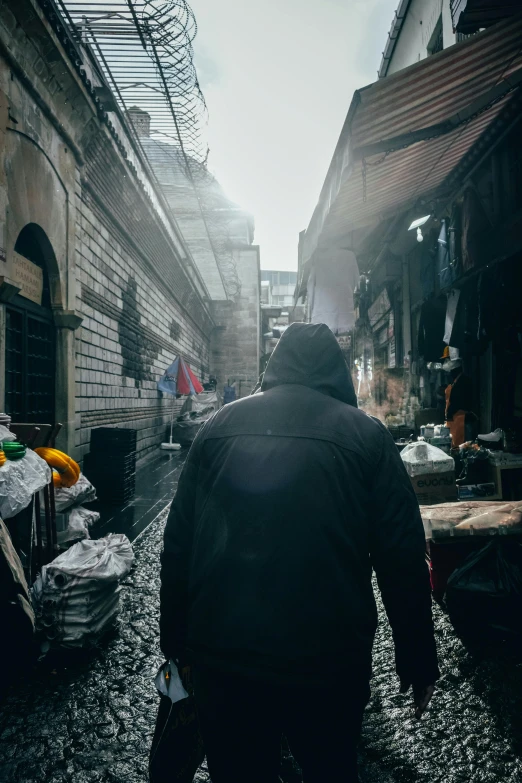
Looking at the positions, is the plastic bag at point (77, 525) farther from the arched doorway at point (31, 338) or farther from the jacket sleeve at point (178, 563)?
the jacket sleeve at point (178, 563)

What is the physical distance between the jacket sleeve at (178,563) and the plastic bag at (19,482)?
190cm

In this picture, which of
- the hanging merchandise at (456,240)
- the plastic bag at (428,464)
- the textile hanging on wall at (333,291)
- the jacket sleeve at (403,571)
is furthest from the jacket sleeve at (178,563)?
the textile hanging on wall at (333,291)

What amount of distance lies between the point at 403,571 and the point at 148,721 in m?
1.99

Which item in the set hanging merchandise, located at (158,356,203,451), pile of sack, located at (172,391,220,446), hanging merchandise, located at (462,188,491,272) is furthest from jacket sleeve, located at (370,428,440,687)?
hanging merchandise, located at (158,356,203,451)

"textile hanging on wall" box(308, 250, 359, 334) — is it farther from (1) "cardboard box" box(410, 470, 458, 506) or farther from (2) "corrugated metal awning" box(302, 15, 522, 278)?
(1) "cardboard box" box(410, 470, 458, 506)

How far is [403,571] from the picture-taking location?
164 cm

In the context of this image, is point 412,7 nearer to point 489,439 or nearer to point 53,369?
point 489,439

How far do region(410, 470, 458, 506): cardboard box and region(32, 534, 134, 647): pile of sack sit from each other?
3.36m

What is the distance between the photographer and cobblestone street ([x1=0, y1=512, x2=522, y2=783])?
2.32 meters

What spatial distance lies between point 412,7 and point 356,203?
641 cm

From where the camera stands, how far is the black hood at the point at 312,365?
1.87 metres

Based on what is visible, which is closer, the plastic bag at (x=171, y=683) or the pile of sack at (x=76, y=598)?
the plastic bag at (x=171, y=683)

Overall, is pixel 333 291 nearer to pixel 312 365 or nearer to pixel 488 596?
pixel 488 596

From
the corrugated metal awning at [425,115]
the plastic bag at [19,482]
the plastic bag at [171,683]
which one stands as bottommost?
the plastic bag at [171,683]
